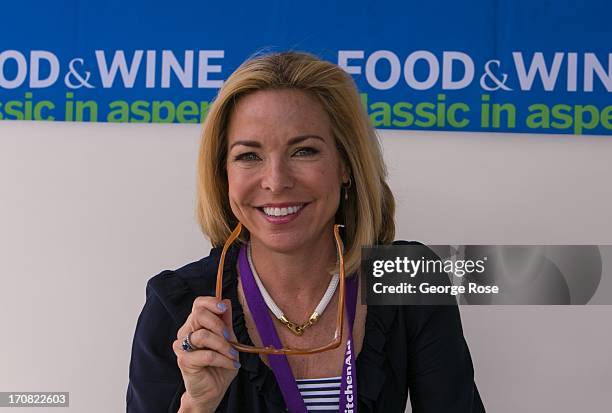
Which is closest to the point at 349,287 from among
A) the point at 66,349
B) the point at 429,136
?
the point at 429,136

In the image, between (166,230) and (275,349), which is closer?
(275,349)

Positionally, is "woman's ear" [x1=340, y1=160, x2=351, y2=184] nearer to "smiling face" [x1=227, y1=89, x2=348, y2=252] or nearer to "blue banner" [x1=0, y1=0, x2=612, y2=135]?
"smiling face" [x1=227, y1=89, x2=348, y2=252]

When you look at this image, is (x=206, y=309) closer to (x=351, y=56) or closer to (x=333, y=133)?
(x=333, y=133)

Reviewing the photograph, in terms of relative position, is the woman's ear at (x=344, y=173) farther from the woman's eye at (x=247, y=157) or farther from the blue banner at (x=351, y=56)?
the blue banner at (x=351, y=56)

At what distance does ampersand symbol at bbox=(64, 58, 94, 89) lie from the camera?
1.68 meters

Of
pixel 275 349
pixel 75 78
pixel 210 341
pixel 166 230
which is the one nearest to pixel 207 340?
pixel 210 341

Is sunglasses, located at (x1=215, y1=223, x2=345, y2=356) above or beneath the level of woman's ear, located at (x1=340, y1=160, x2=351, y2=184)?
beneath

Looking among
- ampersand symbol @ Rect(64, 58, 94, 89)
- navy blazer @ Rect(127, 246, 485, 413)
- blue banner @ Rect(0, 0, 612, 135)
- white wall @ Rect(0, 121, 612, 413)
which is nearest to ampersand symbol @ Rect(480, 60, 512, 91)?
blue banner @ Rect(0, 0, 612, 135)

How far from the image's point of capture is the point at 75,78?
1685mm

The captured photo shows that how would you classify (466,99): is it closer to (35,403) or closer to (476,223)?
(476,223)

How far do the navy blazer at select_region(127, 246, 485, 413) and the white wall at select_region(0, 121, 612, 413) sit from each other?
1.60ft

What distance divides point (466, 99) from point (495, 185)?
0.66 feet

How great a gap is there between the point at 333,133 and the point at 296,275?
0.24 meters

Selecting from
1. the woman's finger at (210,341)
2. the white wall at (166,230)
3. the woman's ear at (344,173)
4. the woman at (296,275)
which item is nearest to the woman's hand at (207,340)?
the woman's finger at (210,341)
